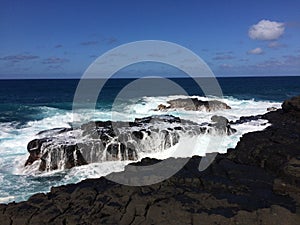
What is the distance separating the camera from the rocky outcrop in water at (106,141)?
50.9 feet

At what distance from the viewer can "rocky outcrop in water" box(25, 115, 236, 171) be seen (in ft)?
50.9

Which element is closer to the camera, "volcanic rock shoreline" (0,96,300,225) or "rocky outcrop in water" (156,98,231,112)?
"volcanic rock shoreline" (0,96,300,225)

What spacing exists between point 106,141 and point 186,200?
975cm

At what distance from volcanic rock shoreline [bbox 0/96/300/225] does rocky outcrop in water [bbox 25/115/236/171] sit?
6.86 m

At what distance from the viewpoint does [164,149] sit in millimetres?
18078

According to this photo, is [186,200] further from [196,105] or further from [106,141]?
[196,105]

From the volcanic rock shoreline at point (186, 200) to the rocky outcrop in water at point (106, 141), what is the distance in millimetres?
6858

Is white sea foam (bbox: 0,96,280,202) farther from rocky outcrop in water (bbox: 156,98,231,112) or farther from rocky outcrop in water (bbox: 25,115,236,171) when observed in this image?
rocky outcrop in water (bbox: 156,98,231,112)

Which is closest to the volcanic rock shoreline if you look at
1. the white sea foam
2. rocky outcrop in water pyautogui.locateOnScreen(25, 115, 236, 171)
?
the white sea foam

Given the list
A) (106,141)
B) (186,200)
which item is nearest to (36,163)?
(106,141)

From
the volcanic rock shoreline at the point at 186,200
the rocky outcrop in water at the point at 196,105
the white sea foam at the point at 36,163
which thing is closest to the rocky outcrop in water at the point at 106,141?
the white sea foam at the point at 36,163

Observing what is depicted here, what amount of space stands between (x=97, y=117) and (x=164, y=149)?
52.5ft

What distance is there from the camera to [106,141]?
54.9ft

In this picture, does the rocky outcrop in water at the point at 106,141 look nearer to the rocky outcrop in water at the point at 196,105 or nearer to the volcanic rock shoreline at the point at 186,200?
the volcanic rock shoreline at the point at 186,200
